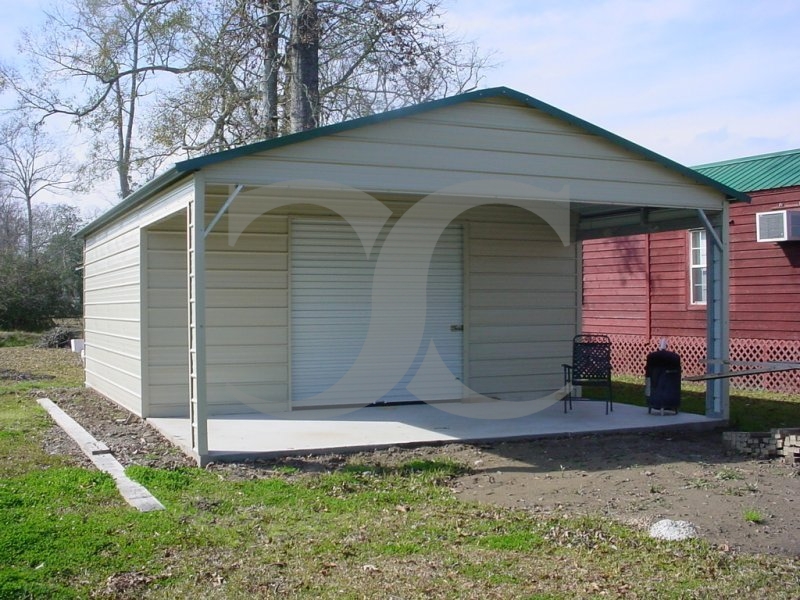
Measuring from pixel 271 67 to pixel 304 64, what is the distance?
1317 mm

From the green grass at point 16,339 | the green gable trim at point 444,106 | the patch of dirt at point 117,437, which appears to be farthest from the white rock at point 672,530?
the green grass at point 16,339

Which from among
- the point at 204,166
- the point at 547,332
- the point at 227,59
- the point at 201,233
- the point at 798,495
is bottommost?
the point at 798,495

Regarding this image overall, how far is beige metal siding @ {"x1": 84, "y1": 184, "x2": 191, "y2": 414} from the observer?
9.63 metres

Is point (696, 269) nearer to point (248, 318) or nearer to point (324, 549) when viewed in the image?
point (248, 318)

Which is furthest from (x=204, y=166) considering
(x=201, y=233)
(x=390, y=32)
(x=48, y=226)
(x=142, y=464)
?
(x=48, y=226)

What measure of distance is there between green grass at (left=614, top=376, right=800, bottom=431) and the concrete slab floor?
73cm

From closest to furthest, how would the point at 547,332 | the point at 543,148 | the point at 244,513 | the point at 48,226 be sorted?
the point at 244,513
the point at 543,148
the point at 547,332
the point at 48,226

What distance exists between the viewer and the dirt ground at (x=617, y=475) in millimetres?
5539

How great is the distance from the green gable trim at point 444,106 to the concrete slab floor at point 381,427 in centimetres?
243

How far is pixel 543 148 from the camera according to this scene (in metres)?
8.20

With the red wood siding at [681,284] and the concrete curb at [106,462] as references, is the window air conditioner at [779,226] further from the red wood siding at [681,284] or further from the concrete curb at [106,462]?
the concrete curb at [106,462]

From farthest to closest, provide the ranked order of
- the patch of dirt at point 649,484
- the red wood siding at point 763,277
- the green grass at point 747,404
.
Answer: the red wood siding at point 763,277 → the green grass at point 747,404 → the patch of dirt at point 649,484

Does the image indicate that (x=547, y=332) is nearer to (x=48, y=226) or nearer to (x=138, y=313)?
(x=138, y=313)

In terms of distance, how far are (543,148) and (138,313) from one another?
4815mm
